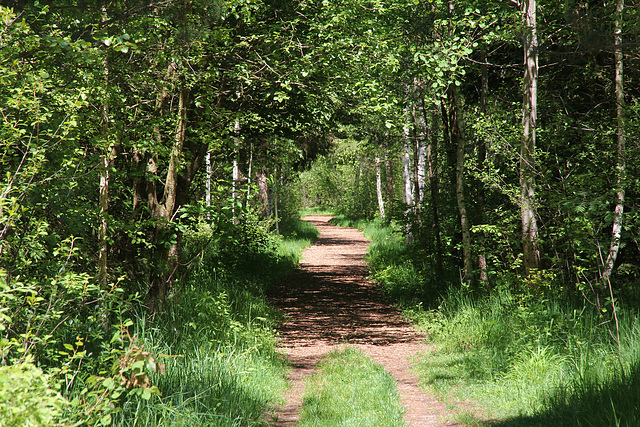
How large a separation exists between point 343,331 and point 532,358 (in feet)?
14.4

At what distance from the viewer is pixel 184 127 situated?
720cm

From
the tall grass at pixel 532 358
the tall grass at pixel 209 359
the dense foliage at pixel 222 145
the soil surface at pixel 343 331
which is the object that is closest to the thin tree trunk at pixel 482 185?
the dense foliage at pixel 222 145

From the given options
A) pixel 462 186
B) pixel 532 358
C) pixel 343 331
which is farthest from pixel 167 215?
pixel 462 186

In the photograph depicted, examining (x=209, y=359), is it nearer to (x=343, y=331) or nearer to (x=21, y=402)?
(x=21, y=402)

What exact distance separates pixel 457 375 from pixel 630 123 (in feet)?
12.8

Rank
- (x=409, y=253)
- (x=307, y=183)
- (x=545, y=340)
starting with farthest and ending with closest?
(x=307, y=183) < (x=409, y=253) < (x=545, y=340)

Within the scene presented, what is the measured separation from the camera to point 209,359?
5691 mm

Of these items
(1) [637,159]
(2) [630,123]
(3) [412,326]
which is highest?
(2) [630,123]

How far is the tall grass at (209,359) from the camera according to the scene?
4480 mm

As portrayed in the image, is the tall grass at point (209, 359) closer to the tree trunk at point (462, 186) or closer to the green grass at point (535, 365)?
the green grass at point (535, 365)

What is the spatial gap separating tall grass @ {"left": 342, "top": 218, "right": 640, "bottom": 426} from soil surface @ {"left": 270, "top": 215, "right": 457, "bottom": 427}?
0.32 meters

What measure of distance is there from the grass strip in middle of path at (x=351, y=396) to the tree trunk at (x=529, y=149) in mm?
3040

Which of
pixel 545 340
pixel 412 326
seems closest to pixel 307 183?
pixel 412 326

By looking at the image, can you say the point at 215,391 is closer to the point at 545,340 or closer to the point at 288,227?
the point at 545,340
